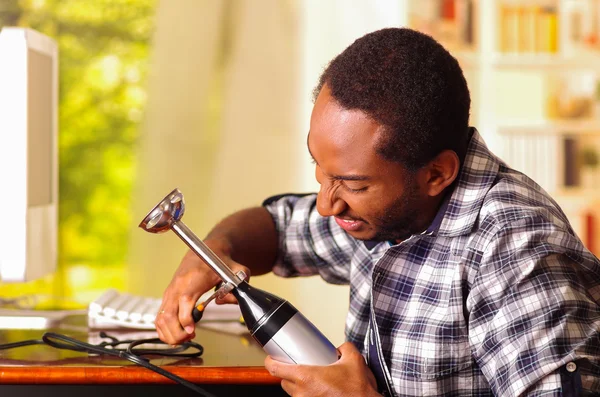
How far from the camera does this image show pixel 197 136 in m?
2.90

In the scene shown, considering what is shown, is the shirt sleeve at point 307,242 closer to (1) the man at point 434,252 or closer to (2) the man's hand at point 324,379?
(1) the man at point 434,252

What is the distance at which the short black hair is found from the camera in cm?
85

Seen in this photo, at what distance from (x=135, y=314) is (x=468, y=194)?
546mm

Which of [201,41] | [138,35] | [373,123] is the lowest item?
[373,123]

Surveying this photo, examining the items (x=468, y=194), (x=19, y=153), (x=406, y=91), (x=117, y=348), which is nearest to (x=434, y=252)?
(x=468, y=194)

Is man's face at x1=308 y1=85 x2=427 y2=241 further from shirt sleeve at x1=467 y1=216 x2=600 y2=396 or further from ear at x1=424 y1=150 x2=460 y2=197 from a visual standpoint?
shirt sleeve at x1=467 y1=216 x2=600 y2=396

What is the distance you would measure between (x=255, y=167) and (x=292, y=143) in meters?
0.18

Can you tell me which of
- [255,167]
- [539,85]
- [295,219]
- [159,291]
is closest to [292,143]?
[255,167]

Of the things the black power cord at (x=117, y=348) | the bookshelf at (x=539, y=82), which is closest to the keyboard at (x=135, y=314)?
the black power cord at (x=117, y=348)

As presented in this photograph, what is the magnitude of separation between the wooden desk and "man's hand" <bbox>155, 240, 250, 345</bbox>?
4cm

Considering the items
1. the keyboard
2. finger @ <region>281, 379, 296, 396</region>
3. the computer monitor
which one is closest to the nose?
finger @ <region>281, 379, 296, 396</region>

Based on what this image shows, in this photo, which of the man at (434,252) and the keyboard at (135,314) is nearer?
the man at (434,252)

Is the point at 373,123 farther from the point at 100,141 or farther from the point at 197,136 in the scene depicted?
the point at 100,141

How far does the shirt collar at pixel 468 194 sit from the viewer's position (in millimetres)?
892
